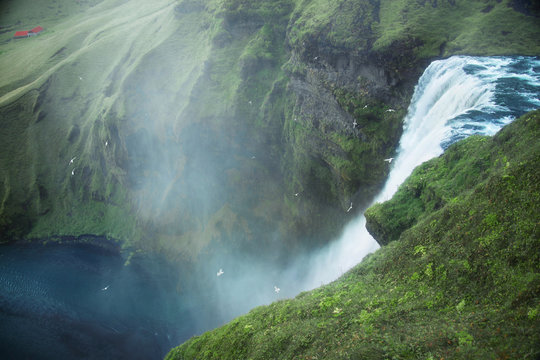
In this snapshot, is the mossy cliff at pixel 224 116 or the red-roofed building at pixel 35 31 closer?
the mossy cliff at pixel 224 116

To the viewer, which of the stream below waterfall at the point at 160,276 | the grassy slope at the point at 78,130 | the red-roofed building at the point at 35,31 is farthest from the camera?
the red-roofed building at the point at 35,31

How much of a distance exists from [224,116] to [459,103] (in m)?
37.9

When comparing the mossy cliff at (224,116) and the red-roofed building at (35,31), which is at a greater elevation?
the red-roofed building at (35,31)

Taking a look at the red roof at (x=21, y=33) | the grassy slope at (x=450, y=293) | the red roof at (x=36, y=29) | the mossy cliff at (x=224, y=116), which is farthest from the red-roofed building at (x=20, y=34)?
the grassy slope at (x=450, y=293)

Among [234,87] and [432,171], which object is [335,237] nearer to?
[432,171]

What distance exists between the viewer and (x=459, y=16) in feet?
107

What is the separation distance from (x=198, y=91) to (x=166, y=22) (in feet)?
102

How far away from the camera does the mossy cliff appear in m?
34.5

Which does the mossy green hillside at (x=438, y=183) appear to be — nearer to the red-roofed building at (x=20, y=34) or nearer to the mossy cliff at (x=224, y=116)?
the mossy cliff at (x=224, y=116)

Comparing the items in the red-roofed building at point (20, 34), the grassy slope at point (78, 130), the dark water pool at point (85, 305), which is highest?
the red-roofed building at point (20, 34)

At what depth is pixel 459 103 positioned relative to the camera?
2427 centimetres

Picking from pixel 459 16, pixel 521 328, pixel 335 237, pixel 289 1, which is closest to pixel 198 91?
pixel 289 1

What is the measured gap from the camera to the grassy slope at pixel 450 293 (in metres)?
9.47

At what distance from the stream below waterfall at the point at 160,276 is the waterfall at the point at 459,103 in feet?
0.24
